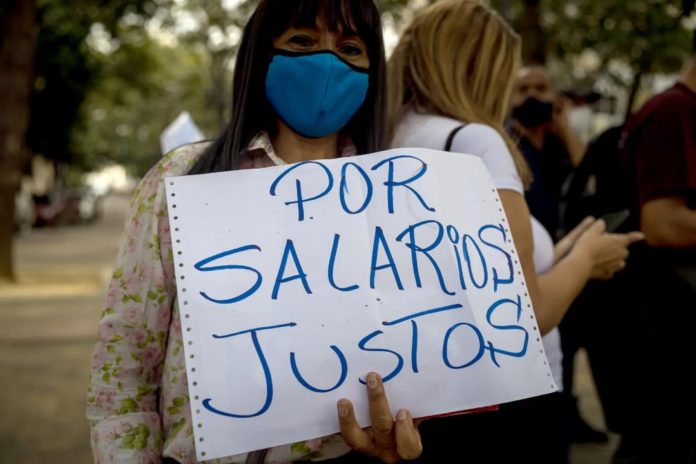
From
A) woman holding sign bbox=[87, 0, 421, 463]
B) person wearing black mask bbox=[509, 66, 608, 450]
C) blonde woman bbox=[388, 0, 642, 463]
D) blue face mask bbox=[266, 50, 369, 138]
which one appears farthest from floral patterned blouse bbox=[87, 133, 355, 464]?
person wearing black mask bbox=[509, 66, 608, 450]

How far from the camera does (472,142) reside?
5.73ft

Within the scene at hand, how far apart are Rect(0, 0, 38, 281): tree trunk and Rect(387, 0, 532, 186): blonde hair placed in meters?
9.24

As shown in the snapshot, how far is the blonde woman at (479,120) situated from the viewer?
1853 millimetres

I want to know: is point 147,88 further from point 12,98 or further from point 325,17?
point 325,17

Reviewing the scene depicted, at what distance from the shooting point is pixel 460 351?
4.49ft

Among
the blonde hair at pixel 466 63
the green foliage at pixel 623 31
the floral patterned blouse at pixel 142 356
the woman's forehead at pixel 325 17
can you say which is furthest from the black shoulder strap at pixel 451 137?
the green foliage at pixel 623 31

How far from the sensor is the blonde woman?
72.9 inches

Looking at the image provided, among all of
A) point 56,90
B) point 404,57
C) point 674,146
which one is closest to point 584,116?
point 674,146

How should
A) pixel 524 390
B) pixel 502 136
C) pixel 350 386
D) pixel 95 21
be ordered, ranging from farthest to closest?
pixel 95 21
pixel 502 136
pixel 524 390
pixel 350 386

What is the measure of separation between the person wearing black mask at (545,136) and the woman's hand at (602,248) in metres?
0.89

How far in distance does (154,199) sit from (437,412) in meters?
0.69

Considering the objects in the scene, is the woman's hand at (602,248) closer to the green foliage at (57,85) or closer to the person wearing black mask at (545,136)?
the person wearing black mask at (545,136)

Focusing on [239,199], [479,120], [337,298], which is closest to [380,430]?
[337,298]

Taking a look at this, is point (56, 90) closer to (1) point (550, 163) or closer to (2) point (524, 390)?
(1) point (550, 163)
